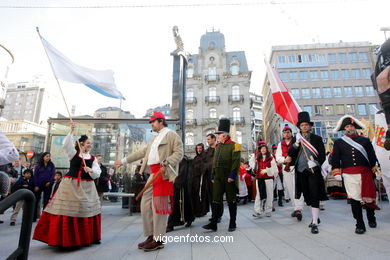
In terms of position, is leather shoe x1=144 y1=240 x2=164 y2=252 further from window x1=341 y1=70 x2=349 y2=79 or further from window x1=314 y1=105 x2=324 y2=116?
window x1=341 y1=70 x2=349 y2=79

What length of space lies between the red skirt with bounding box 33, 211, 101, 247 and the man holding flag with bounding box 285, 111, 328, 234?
376cm

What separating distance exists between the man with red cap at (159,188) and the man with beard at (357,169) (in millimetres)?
3131

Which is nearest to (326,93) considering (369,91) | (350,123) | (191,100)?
(369,91)

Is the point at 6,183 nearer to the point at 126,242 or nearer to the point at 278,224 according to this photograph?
the point at 126,242

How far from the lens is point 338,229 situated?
4176 millimetres

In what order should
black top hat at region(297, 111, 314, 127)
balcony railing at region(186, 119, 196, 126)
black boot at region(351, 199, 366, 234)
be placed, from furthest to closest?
balcony railing at region(186, 119, 196, 126), black top hat at region(297, 111, 314, 127), black boot at region(351, 199, 366, 234)

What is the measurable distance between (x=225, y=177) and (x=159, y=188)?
1.69 metres

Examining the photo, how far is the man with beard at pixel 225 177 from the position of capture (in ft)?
14.6

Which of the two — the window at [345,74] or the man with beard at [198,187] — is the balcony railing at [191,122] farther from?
the man with beard at [198,187]

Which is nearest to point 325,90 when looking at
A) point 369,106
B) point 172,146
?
point 369,106

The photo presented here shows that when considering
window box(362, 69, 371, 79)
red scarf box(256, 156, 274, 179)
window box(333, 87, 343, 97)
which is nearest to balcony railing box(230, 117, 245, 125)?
window box(333, 87, 343, 97)

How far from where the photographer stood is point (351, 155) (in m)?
4.24

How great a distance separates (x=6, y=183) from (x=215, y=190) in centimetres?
348

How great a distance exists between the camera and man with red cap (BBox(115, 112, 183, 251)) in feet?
10.9
